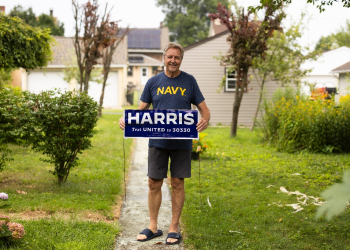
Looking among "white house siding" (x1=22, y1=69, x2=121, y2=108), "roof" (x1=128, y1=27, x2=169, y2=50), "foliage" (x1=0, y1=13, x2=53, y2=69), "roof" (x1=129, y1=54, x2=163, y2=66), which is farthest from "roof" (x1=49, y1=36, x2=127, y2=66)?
"foliage" (x1=0, y1=13, x2=53, y2=69)

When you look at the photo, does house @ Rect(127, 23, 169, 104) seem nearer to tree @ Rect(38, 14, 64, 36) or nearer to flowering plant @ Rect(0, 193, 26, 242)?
tree @ Rect(38, 14, 64, 36)

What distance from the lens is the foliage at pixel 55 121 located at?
5508 millimetres

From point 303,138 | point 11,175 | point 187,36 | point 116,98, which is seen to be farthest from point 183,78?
point 187,36

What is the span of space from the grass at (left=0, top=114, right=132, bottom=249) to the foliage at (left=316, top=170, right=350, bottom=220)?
3206mm

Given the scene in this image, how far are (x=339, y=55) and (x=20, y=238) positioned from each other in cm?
3452

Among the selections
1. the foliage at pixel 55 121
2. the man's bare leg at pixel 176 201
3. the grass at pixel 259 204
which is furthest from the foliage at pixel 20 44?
the man's bare leg at pixel 176 201

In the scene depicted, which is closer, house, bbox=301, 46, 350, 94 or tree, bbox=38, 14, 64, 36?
house, bbox=301, 46, 350, 94

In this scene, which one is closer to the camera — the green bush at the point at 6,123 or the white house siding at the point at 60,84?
the green bush at the point at 6,123

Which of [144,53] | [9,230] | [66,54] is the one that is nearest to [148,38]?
[144,53]

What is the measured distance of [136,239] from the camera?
13.1 feet

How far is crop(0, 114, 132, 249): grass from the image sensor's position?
3818 mm

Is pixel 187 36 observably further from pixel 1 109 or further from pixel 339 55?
pixel 1 109

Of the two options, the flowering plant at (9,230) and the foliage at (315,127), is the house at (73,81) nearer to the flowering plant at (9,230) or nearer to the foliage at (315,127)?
the foliage at (315,127)

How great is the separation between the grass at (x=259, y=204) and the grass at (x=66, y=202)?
3.34 ft
